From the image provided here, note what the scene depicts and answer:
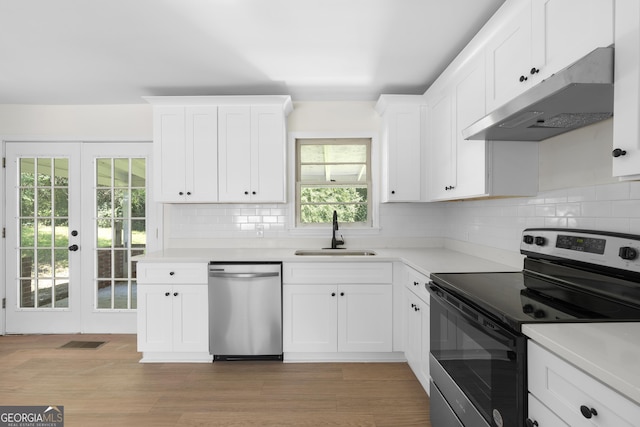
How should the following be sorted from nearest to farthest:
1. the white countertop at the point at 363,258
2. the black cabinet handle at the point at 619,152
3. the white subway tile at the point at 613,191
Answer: the black cabinet handle at the point at 619,152
the white subway tile at the point at 613,191
the white countertop at the point at 363,258

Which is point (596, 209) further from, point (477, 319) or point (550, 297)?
point (477, 319)

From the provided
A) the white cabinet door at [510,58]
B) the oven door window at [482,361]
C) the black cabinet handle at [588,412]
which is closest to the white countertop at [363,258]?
the oven door window at [482,361]

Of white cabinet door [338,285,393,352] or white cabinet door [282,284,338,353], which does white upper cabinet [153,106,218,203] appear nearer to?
white cabinet door [282,284,338,353]

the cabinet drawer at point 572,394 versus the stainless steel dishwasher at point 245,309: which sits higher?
the cabinet drawer at point 572,394

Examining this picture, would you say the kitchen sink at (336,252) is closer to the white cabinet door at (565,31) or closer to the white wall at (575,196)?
the white wall at (575,196)

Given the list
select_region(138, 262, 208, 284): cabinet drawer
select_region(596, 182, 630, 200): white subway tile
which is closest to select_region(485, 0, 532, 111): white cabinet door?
select_region(596, 182, 630, 200): white subway tile

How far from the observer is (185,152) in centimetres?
322

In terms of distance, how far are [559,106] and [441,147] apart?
1.37m

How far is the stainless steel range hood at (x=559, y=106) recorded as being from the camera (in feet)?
3.84

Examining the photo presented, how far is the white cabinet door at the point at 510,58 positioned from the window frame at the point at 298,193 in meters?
1.65

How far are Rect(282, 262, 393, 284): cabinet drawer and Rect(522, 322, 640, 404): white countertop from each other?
177cm

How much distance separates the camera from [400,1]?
1968 millimetres

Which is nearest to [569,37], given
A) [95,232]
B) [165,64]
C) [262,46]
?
[262,46]

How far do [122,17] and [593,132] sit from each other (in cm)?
265
